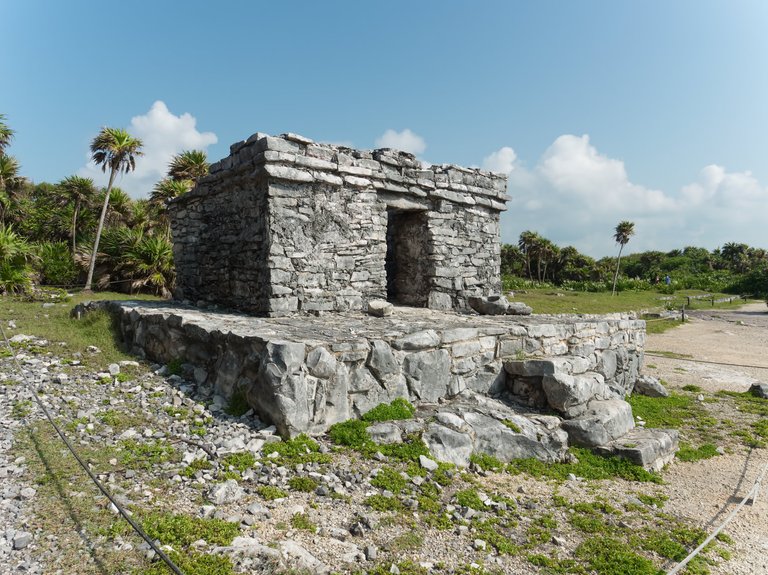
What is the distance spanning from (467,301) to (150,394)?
6069 millimetres

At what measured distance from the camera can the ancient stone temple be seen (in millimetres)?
7180

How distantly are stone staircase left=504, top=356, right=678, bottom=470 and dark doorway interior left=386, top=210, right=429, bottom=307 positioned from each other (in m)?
3.13

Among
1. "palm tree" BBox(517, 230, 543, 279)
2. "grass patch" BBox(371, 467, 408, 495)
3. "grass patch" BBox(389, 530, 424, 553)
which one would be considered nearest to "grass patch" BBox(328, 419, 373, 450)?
"grass patch" BBox(371, 467, 408, 495)

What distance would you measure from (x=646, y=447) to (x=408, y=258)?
5.44 meters

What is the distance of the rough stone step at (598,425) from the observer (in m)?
5.68

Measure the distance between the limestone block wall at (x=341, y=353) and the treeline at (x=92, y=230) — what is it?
31.2 ft

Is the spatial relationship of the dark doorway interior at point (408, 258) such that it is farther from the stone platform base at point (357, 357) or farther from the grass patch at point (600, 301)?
the grass patch at point (600, 301)

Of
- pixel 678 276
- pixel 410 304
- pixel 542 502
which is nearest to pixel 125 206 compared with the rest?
pixel 410 304

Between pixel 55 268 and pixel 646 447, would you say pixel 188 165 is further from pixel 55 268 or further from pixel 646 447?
pixel 646 447

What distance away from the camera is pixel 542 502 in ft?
14.4

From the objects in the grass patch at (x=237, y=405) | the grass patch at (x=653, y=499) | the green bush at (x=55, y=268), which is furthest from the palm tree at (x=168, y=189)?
the grass patch at (x=653, y=499)

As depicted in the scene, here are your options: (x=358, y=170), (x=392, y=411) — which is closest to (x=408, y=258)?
(x=358, y=170)

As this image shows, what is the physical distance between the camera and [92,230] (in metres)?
21.5

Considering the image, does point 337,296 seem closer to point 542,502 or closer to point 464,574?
point 542,502
